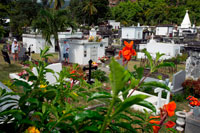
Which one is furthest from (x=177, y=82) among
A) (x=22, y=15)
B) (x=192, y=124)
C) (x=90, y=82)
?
(x=22, y=15)

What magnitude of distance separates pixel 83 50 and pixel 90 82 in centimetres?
540

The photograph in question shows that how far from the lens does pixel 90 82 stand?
9.77m

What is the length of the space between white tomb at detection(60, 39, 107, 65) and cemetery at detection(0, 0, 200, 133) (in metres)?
0.08

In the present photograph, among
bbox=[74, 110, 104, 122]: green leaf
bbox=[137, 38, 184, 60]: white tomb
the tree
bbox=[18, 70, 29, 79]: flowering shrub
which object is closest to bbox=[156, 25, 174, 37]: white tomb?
bbox=[137, 38, 184, 60]: white tomb

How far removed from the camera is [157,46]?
2041cm

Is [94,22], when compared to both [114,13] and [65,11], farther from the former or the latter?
[65,11]

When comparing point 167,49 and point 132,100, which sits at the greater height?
point 132,100

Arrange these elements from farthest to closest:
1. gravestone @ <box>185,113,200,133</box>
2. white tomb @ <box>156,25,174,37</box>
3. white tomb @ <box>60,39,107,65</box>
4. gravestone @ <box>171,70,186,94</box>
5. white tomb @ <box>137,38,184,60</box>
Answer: white tomb @ <box>156,25,174,37</box> → white tomb @ <box>137,38,184,60</box> → white tomb @ <box>60,39,107,65</box> → gravestone @ <box>171,70,186,94</box> → gravestone @ <box>185,113,200,133</box>

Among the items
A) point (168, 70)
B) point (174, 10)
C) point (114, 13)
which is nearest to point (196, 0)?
point (174, 10)

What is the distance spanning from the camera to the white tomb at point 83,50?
579 inches

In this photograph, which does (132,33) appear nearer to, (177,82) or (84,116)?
(177,82)

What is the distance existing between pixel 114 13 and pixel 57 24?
190ft

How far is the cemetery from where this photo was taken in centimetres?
111

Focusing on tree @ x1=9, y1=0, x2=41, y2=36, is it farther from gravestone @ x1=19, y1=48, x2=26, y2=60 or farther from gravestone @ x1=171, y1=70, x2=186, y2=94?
gravestone @ x1=171, y1=70, x2=186, y2=94
